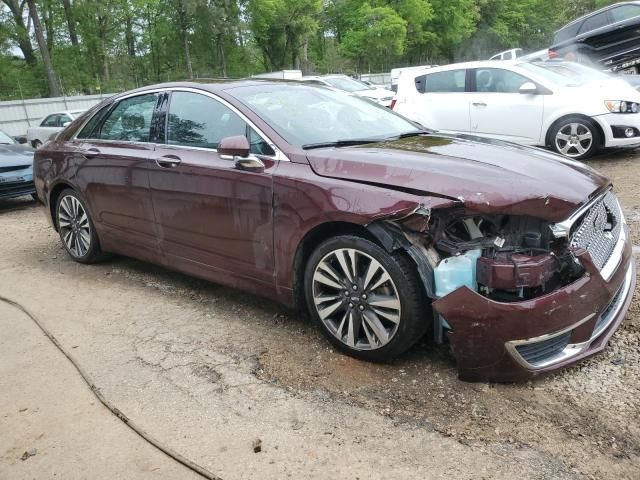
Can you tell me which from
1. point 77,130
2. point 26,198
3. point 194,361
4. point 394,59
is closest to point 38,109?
point 26,198

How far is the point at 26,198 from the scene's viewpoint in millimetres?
9938

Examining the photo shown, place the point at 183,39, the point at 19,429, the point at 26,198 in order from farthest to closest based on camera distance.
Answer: the point at 183,39, the point at 26,198, the point at 19,429

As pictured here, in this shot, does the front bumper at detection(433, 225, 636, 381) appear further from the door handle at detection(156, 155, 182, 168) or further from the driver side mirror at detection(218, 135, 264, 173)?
the door handle at detection(156, 155, 182, 168)

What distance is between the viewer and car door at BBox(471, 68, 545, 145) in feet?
26.7

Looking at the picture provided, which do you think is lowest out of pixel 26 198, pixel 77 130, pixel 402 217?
pixel 26 198

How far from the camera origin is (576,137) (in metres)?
7.89

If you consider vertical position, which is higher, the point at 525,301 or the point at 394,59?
the point at 394,59

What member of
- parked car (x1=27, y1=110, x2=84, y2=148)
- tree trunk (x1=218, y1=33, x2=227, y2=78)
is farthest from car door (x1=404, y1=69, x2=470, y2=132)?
tree trunk (x1=218, y1=33, x2=227, y2=78)

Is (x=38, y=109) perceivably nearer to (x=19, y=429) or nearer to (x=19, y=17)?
(x=19, y=17)

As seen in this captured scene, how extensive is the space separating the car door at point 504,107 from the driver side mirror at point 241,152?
5906 mm

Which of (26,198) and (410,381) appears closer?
(410,381)

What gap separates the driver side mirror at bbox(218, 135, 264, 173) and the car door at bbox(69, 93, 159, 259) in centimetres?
102

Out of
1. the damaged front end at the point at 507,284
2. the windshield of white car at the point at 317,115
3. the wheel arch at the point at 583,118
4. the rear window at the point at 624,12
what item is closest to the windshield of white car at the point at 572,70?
the wheel arch at the point at 583,118

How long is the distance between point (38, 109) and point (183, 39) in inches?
740
